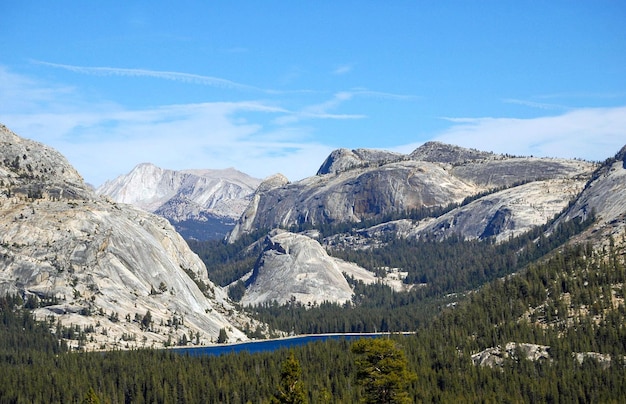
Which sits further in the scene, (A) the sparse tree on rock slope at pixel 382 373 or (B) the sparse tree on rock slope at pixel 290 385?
(A) the sparse tree on rock slope at pixel 382 373

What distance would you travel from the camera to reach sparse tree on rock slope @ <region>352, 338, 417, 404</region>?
13462cm

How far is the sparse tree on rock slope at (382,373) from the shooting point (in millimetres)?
134625

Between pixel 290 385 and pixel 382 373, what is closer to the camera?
pixel 290 385

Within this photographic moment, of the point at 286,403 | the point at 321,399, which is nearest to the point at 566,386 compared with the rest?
the point at 321,399

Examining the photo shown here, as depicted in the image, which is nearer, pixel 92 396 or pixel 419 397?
pixel 92 396

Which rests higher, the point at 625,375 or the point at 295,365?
the point at 295,365

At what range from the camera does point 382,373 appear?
443 feet

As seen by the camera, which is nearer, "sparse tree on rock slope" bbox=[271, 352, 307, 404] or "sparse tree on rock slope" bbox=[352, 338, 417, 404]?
"sparse tree on rock slope" bbox=[271, 352, 307, 404]

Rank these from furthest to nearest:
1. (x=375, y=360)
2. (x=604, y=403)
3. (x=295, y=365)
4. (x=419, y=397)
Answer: (x=419, y=397), (x=604, y=403), (x=375, y=360), (x=295, y=365)

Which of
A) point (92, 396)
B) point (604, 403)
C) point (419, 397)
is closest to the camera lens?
point (92, 396)

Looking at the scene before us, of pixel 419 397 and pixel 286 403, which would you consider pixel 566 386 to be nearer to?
pixel 419 397

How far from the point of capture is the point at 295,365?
127 metres

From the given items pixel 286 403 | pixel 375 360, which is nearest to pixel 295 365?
pixel 286 403

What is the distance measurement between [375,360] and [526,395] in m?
A: 74.0
